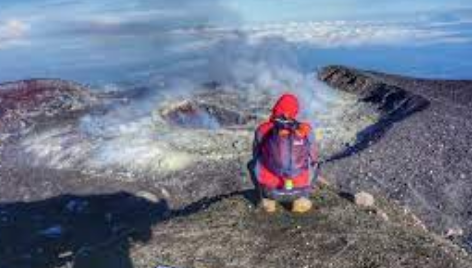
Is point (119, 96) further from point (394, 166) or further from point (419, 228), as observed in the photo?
point (419, 228)

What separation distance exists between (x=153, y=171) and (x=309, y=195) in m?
5.64

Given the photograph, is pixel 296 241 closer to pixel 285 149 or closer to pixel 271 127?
pixel 285 149

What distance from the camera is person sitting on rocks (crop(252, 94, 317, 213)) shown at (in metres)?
12.7

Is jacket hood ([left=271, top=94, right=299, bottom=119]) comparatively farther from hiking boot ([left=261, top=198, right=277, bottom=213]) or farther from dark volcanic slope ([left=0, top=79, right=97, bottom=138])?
dark volcanic slope ([left=0, top=79, right=97, bottom=138])

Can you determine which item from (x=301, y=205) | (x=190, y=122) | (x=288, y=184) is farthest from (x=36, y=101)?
(x=288, y=184)

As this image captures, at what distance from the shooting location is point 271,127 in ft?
42.2

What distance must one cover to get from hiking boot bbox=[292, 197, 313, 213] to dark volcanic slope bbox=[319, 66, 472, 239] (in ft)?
11.4

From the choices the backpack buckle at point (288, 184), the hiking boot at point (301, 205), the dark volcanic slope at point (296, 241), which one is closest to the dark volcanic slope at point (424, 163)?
the dark volcanic slope at point (296, 241)

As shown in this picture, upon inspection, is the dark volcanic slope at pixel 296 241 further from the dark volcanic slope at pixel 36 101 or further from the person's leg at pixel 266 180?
the dark volcanic slope at pixel 36 101

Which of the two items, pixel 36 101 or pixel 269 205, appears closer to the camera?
pixel 269 205

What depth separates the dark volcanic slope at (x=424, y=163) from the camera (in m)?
17.1

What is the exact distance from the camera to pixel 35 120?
24.0 metres

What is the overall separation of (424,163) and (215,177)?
412cm

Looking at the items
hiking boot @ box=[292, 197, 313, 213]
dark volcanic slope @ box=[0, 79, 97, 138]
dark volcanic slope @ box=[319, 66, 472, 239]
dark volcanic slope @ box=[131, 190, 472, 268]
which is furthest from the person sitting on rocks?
dark volcanic slope @ box=[0, 79, 97, 138]
